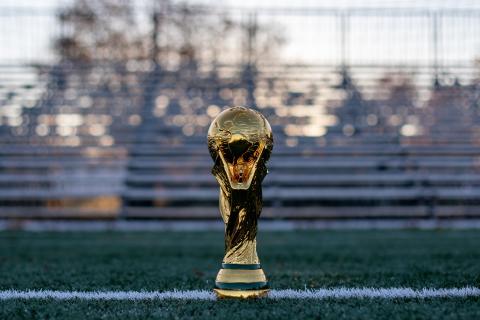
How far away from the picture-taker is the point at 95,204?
11.1 m

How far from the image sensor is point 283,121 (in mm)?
12883

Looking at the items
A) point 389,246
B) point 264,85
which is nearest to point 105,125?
point 264,85

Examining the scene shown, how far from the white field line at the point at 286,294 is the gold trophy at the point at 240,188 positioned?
189 millimetres

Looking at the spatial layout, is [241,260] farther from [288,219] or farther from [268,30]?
[268,30]

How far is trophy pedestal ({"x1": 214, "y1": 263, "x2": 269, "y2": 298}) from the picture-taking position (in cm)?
262

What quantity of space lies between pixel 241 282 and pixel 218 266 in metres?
2.02

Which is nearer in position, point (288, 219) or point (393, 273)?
point (393, 273)

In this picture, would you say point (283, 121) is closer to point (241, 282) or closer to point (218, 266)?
point (218, 266)

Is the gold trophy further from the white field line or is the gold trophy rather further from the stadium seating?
the stadium seating

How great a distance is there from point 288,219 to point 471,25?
25.7 ft

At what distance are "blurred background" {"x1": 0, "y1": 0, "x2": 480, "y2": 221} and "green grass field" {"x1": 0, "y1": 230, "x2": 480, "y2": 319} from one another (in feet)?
10.7

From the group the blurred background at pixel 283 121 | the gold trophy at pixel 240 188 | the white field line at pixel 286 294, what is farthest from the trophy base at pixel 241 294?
the blurred background at pixel 283 121

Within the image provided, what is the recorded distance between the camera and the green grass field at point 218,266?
2.42 meters

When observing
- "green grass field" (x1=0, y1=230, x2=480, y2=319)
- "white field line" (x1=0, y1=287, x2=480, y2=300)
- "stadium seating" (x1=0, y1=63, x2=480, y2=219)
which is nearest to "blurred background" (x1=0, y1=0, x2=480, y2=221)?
"stadium seating" (x1=0, y1=63, x2=480, y2=219)
